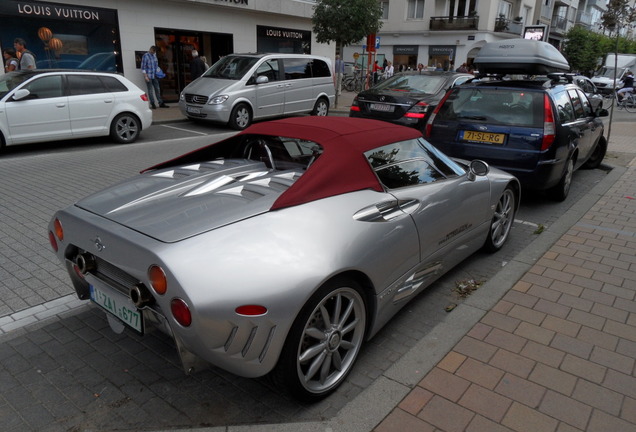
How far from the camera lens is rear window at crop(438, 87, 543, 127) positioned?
5.89 meters

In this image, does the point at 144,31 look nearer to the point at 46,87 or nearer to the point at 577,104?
the point at 46,87

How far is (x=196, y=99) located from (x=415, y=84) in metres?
5.63

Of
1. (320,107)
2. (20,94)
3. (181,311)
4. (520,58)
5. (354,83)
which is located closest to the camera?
(181,311)

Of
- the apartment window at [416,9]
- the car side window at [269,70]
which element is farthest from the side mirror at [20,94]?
the apartment window at [416,9]

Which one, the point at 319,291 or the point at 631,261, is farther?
the point at 631,261

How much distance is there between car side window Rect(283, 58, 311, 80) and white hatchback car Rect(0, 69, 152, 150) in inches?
177

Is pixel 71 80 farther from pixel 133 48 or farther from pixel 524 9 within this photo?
pixel 524 9

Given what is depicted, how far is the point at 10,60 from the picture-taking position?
12.5m

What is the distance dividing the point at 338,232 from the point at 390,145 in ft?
3.48

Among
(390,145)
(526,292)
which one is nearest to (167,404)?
(390,145)

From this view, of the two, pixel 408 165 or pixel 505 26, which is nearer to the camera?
pixel 408 165

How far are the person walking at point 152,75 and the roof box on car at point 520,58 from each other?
35.1 feet

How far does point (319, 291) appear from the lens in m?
2.43

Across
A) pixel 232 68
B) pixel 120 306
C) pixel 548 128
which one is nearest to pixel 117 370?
pixel 120 306
